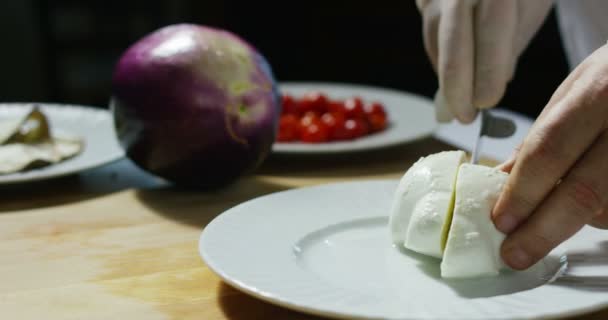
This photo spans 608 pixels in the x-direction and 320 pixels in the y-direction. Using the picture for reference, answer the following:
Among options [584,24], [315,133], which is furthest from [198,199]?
[584,24]

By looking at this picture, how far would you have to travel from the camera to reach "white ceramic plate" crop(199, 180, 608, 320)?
65 cm

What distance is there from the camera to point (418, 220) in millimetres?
806

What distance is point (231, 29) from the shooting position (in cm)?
355

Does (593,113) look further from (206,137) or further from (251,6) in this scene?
(251,6)

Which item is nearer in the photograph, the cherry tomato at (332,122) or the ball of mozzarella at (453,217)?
the ball of mozzarella at (453,217)

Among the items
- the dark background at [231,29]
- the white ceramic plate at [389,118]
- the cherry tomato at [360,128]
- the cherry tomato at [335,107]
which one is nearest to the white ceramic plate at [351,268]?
the white ceramic plate at [389,118]

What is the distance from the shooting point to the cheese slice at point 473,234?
77cm

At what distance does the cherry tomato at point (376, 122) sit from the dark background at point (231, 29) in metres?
1.88

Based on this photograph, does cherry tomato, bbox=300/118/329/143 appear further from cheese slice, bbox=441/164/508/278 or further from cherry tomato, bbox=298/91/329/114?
cheese slice, bbox=441/164/508/278

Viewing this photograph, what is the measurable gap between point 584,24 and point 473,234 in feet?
3.35

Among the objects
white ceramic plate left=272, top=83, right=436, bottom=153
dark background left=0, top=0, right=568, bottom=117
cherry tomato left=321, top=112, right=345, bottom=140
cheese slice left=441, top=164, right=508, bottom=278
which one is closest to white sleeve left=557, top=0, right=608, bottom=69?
white ceramic plate left=272, top=83, right=436, bottom=153

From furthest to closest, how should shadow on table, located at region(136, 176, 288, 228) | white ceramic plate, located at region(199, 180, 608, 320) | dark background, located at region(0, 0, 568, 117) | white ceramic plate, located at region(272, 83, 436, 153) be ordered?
dark background, located at region(0, 0, 568, 117) → white ceramic plate, located at region(272, 83, 436, 153) → shadow on table, located at region(136, 176, 288, 228) → white ceramic plate, located at region(199, 180, 608, 320)

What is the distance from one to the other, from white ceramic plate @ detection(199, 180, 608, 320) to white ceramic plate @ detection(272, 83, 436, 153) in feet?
0.97

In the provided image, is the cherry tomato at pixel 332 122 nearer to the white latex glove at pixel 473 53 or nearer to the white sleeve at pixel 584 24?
the white latex glove at pixel 473 53
